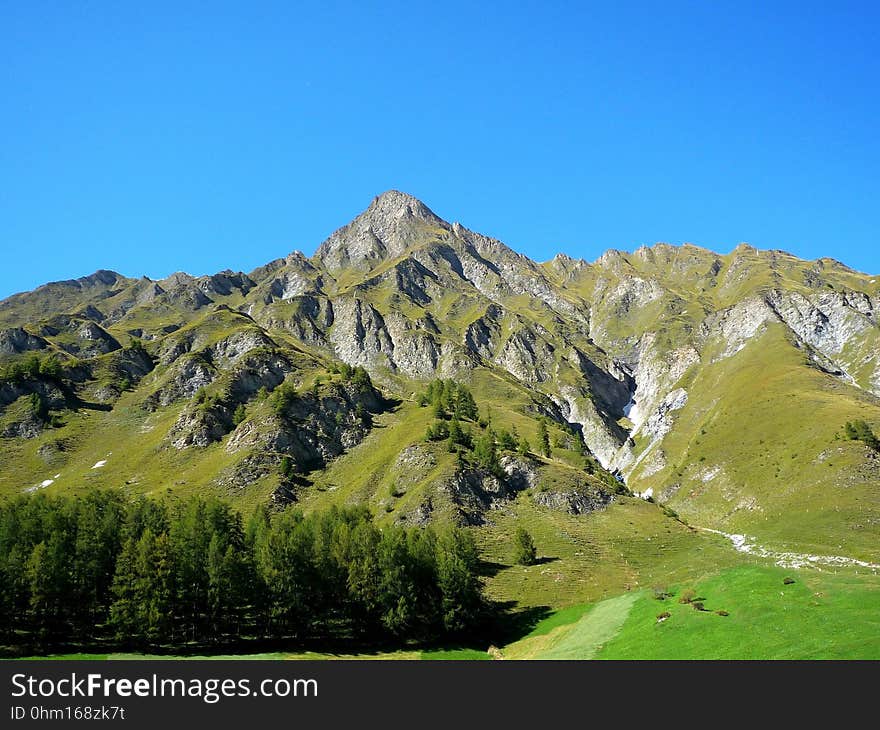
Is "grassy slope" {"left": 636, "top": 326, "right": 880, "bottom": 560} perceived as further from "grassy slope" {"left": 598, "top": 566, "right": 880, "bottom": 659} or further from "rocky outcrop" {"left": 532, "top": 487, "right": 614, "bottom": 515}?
"grassy slope" {"left": 598, "top": 566, "right": 880, "bottom": 659}

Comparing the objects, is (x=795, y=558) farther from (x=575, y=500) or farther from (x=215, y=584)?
(x=215, y=584)

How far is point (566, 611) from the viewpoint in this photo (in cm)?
8256

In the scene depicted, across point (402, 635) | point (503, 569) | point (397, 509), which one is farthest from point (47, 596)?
point (397, 509)

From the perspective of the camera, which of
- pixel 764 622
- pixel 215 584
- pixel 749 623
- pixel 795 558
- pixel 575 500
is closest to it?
pixel 764 622

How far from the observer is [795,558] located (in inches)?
3684

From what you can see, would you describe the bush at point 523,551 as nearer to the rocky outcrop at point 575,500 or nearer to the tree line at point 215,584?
the tree line at point 215,584

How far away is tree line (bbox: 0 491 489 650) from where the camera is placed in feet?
224

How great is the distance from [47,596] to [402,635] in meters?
47.3

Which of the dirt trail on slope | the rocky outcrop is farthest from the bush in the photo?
the dirt trail on slope

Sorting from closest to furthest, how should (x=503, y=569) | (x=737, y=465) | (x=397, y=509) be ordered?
(x=503, y=569)
(x=397, y=509)
(x=737, y=465)

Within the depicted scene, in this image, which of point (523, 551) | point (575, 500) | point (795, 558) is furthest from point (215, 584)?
point (575, 500)

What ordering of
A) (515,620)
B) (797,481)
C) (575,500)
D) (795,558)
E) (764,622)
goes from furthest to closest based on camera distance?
(575,500) < (797,481) < (795,558) < (515,620) < (764,622)

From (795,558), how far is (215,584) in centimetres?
9615
